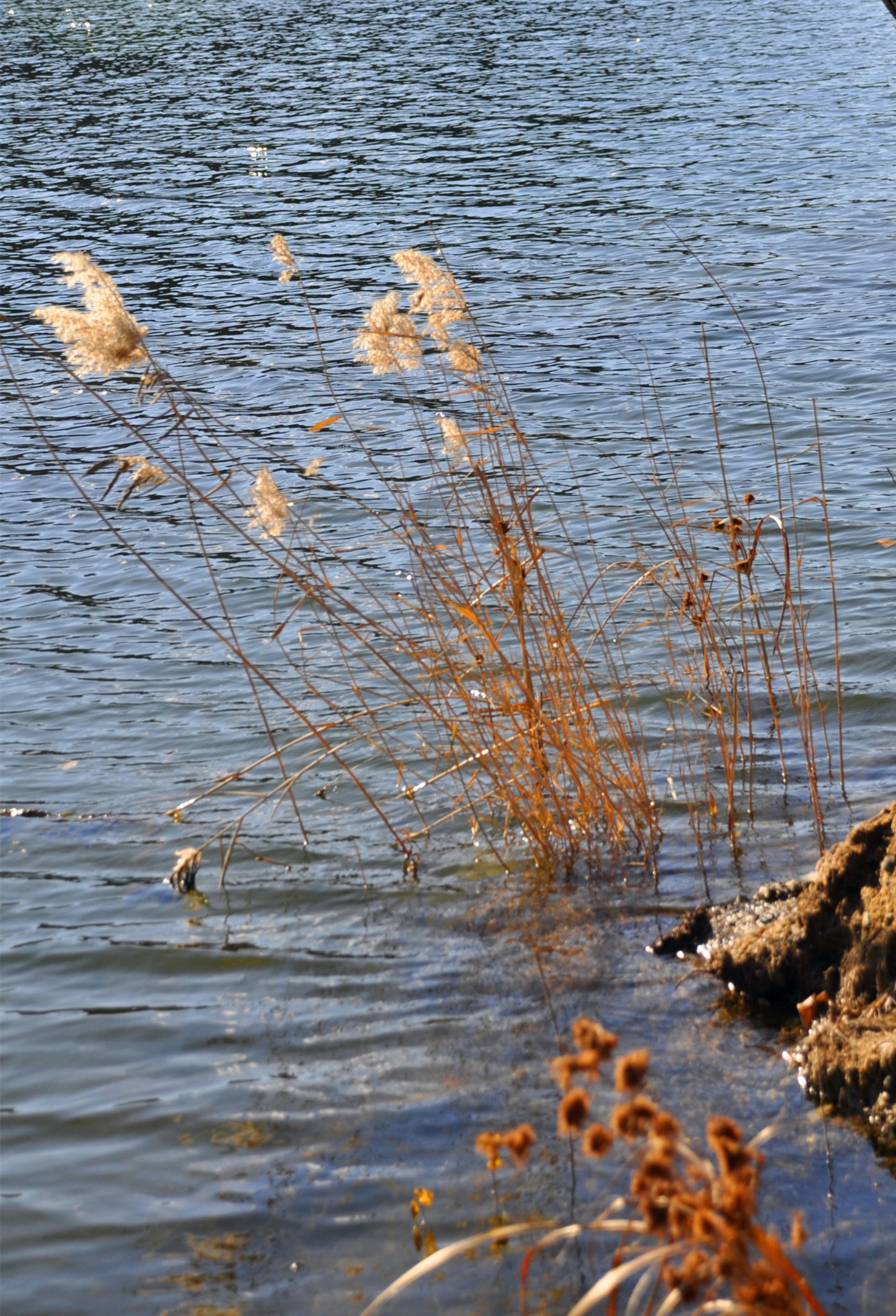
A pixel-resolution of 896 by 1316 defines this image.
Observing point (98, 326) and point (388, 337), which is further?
point (388, 337)

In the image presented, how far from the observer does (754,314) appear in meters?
12.8

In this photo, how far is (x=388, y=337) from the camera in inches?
183

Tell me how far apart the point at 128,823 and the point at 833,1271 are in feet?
11.6

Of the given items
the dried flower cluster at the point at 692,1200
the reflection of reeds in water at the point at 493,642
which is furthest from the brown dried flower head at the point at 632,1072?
the reflection of reeds in water at the point at 493,642

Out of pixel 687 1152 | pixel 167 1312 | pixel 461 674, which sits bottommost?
pixel 167 1312

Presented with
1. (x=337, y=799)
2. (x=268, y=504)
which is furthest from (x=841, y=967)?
(x=337, y=799)

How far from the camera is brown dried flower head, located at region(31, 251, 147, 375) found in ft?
13.5

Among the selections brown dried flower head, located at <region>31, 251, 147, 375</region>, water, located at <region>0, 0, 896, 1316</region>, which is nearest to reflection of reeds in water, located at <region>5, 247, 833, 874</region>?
brown dried flower head, located at <region>31, 251, 147, 375</region>

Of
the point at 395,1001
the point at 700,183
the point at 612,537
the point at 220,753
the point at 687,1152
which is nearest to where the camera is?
the point at 687,1152

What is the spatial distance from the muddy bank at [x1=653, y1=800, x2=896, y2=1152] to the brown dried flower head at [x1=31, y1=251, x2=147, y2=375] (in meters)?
2.51

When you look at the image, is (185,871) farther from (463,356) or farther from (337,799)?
(463,356)

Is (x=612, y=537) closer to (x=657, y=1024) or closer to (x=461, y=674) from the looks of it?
(x=461, y=674)

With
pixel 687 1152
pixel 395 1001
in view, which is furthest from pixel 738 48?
pixel 687 1152

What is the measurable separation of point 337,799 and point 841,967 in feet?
8.87
